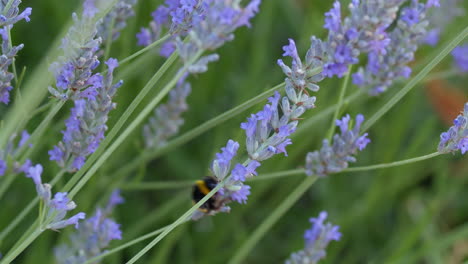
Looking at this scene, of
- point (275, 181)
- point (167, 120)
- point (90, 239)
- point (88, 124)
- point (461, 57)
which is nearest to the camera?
point (88, 124)

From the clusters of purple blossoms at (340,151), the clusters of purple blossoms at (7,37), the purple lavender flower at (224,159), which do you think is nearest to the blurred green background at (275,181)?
the clusters of purple blossoms at (340,151)

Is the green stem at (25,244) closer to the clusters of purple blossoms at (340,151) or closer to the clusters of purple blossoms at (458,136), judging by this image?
the clusters of purple blossoms at (340,151)

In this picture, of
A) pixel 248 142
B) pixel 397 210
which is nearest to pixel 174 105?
pixel 248 142

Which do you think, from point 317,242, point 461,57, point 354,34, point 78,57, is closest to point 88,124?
point 78,57

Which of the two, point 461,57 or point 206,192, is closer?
point 206,192

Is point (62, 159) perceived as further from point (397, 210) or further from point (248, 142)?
point (397, 210)

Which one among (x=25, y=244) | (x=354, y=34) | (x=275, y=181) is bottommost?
(x=25, y=244)

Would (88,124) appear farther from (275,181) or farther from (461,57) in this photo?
(461,57)
